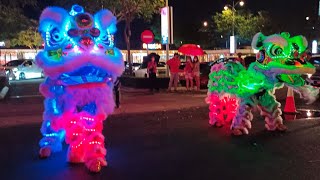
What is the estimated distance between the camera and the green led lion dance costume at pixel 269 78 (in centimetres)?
1013

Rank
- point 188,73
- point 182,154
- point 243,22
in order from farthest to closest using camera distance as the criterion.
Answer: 1. point 243,22
2. point 188,73
3. point 182,154

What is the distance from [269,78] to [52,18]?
16.2 ft

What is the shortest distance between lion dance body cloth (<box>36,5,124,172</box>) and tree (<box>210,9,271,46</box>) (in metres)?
52.2

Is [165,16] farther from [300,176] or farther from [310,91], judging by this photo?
[300,176]

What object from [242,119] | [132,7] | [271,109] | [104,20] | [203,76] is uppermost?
[132,7]

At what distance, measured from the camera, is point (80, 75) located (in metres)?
7.60

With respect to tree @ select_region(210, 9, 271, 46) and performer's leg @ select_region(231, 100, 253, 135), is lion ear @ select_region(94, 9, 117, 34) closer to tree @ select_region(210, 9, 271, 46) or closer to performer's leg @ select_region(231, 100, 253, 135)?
performer's leg @ select_region(231, 100, 253, 135)

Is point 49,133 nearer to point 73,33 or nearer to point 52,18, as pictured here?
point 73,33

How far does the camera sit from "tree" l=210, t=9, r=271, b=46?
59.1 metres

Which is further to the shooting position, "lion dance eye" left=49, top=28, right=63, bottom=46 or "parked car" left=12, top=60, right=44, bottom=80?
"parked car" left=12, top=60, right=44, bottom=80

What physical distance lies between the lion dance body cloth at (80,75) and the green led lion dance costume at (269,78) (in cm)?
365

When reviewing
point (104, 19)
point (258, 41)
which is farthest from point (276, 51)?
point (104, 19)

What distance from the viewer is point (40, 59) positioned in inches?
300

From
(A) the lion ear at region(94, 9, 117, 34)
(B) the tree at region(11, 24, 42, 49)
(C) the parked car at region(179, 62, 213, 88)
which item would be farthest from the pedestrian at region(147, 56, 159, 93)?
(B) the tree at region(11, 24, 42, 49)
